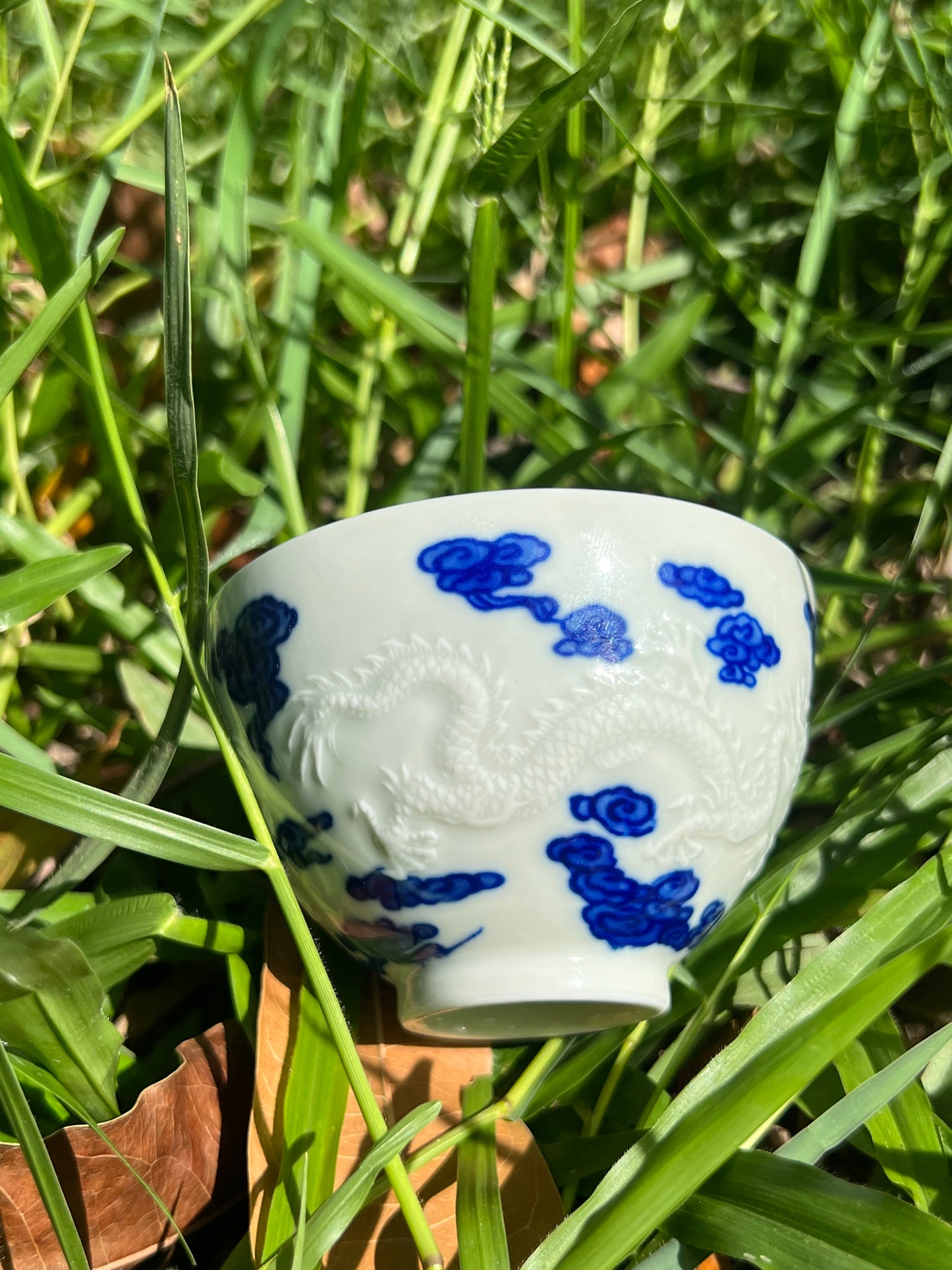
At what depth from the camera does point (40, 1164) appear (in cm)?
43

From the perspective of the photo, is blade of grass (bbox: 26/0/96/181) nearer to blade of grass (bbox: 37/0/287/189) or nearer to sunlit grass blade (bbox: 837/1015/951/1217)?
blade of grass (bbox: 37/0/287/189)

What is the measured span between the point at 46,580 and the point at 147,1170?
0.94 feet

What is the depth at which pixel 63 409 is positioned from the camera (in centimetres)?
71

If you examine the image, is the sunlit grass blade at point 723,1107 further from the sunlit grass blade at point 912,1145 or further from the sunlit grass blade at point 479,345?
the sunlit grass blade at point 479,345

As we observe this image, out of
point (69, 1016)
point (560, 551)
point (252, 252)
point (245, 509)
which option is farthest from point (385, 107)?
point (69, 1016)

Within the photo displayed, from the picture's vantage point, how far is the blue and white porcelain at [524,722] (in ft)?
1.49

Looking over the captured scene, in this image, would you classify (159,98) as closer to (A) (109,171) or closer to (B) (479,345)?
(A) (109,171)

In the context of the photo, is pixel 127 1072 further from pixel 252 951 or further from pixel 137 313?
pixel 137 313

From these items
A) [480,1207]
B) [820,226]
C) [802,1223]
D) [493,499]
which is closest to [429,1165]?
[480,1207]

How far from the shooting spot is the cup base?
50 cm

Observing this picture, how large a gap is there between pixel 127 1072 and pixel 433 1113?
0.66ft

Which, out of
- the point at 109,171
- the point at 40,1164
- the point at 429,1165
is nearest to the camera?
the point at 40,1164

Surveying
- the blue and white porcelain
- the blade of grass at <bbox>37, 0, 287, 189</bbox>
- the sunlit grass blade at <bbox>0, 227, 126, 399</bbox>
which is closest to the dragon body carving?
the blue and white porcelain

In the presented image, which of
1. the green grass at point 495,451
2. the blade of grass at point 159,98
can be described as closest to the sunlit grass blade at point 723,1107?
the green grass at point 495,451
